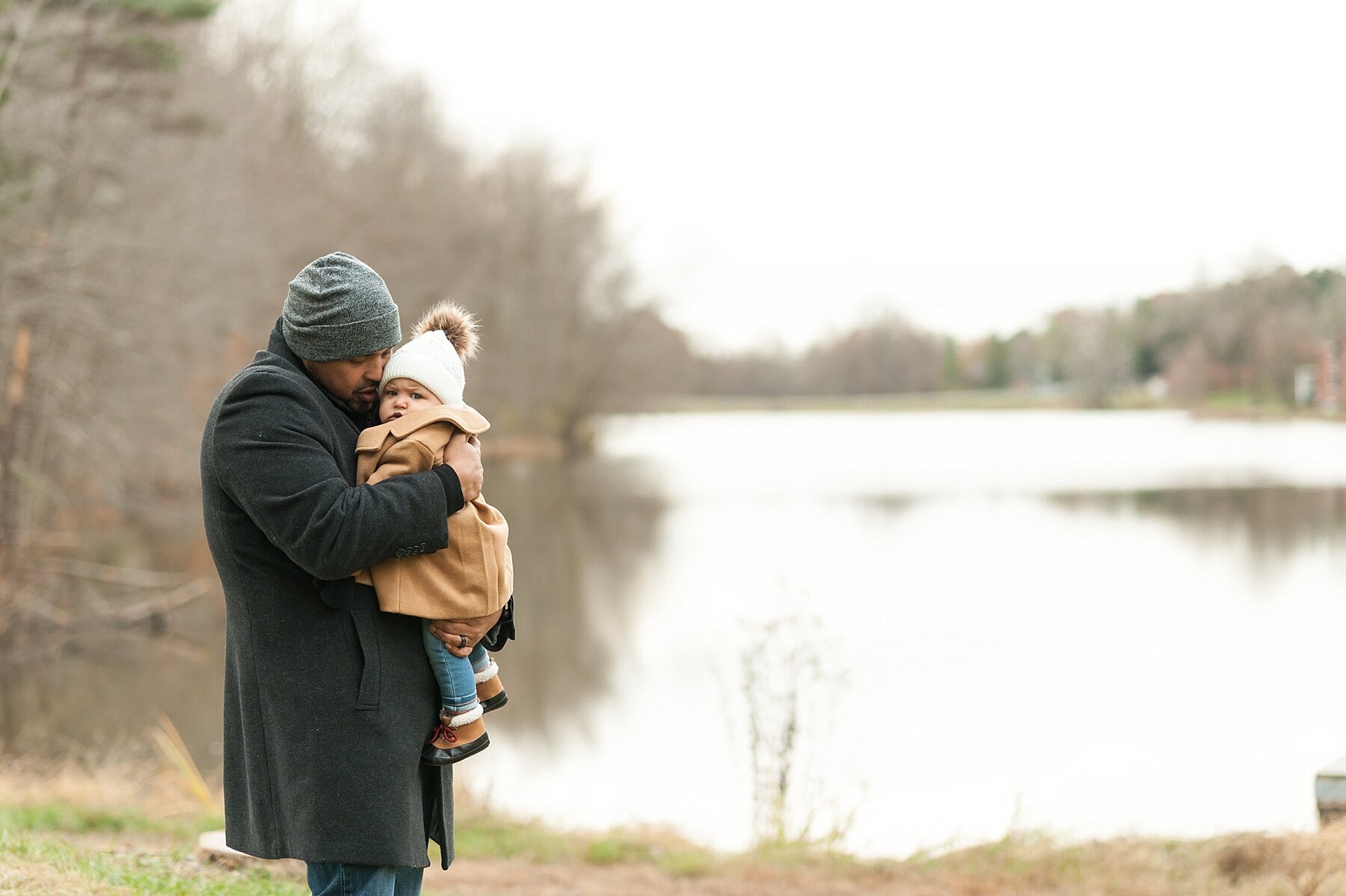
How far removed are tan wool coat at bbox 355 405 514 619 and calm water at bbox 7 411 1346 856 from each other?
17.3 feet

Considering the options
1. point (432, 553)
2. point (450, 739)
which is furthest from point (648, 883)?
point (432, 553)

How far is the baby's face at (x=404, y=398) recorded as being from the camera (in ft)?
7.59

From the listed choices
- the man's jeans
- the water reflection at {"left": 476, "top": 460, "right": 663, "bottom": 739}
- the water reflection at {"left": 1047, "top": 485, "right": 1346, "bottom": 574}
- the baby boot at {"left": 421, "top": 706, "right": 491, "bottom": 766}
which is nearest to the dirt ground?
the man's jeans

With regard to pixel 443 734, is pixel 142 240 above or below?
above

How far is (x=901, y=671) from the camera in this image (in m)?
12.6

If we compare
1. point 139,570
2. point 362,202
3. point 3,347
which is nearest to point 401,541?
point 3,347

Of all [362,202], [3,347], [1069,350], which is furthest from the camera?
[1069,350]

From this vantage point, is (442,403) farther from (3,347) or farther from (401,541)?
(3,347)

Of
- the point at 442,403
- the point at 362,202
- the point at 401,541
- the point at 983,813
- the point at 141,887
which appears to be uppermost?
the point at 362,202

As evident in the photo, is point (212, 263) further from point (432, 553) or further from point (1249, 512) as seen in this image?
point (1249, 512)

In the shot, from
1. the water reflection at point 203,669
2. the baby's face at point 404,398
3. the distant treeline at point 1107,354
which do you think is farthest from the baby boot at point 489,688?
the distant treeline at point 1107,354

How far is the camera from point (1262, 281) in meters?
35.1

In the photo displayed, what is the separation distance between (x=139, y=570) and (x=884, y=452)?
34314mm

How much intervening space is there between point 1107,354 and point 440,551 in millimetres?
92936
